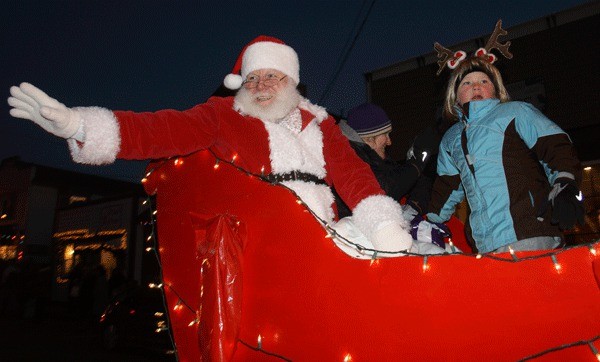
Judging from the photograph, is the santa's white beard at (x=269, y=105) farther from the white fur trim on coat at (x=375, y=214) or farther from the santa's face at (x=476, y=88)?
the santa's face at (x=476, y=88)

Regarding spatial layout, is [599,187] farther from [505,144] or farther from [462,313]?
[462,313]

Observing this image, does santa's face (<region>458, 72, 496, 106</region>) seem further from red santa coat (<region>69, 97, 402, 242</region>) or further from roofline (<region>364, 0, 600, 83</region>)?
roofline (<region>364, 0, 600, 83</region>)

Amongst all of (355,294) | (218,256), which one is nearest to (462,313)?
(355,294)

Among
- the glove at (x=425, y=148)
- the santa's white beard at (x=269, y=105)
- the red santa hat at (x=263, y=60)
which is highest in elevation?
the red santa hat at (x=263, y=60)

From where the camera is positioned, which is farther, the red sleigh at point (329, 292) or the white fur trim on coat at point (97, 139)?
the white fur trim on coat at point (97, 139)

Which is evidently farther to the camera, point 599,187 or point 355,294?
point 599,187

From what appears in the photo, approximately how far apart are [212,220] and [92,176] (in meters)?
26.9

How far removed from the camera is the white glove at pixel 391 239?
1735 mm

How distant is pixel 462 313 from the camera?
1.36 meters

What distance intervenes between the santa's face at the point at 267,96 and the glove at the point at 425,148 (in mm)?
888

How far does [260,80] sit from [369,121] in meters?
1.07

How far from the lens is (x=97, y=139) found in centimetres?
162

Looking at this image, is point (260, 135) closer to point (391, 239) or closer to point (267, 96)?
point (267, 96)

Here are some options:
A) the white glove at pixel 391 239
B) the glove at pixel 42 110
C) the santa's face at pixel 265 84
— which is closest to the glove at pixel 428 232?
the white glove at pixel 391 239
